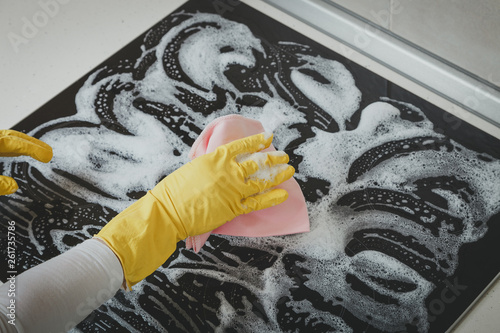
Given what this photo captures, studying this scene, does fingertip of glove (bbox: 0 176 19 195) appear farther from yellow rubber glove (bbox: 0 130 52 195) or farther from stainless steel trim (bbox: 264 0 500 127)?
stainless steel trim (bbox: 264 0 500 127)

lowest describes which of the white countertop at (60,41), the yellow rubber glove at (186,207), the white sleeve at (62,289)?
the white sleeve at (62,289)

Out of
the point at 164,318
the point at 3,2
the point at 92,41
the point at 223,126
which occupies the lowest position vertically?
the point at 164,318

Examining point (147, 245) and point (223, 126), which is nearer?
point (147, 245)

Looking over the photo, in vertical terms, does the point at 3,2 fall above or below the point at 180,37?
above

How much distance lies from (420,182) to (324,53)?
0.54 m

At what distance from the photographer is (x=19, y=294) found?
3.27 feet

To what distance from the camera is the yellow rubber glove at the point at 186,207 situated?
1.11 metres

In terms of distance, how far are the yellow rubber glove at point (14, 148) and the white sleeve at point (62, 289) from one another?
0.31 m

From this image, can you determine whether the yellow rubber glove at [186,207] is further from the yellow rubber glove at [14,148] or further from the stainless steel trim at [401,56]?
the stainless steel trim at [401,56]

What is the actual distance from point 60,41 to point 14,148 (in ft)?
1.94

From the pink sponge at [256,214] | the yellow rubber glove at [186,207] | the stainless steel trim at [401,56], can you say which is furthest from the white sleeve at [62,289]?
the stainless steel trim at [401,56]

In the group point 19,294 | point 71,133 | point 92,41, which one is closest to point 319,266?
point 19,294

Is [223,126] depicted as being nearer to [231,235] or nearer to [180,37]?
[231,235]

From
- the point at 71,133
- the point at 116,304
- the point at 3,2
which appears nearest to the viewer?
the point at 116,304
